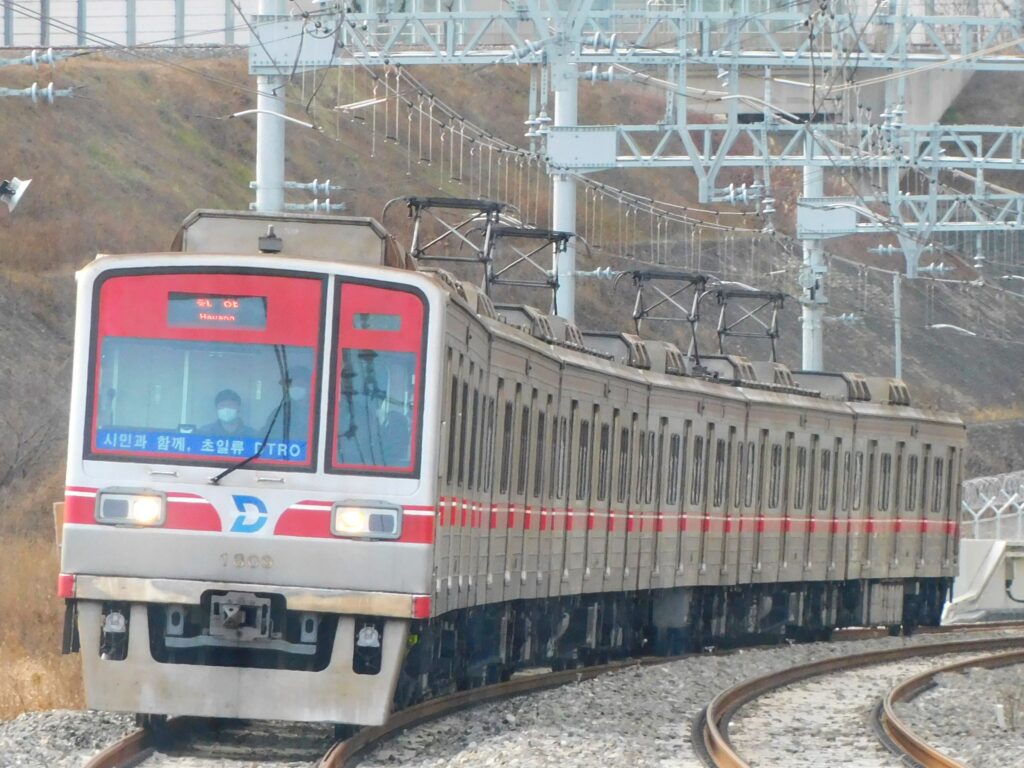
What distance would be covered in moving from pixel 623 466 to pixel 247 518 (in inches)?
313

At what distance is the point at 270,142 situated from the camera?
20438 millimetres

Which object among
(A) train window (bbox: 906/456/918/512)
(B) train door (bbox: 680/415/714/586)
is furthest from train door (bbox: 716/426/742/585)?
(A) train window (bbox: 906/456/918/512)

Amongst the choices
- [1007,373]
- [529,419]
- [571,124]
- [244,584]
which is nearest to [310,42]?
[571,124]

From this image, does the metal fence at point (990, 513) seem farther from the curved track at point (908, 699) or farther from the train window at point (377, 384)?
the train window at point (377, 384)

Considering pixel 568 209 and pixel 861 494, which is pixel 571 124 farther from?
pixel 861 494

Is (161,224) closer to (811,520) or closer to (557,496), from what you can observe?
(811,520)

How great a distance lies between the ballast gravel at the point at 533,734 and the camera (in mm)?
10500

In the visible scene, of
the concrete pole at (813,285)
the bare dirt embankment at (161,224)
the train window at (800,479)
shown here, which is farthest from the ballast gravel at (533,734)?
the concrete pole at (813,285)

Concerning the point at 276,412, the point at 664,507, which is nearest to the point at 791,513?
the point at 664,507

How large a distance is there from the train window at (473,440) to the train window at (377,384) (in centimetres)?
161

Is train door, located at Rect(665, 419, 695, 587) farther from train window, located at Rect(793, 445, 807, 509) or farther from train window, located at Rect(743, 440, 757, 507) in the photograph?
train window, located at Rect(793, 445, 807, 509)

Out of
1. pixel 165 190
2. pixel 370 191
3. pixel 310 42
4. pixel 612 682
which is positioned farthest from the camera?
pixel 370 191

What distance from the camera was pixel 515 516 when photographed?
576 inches

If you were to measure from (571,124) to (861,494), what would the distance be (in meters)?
5.45
